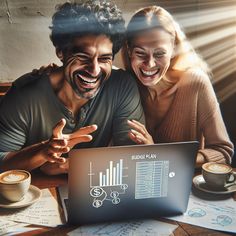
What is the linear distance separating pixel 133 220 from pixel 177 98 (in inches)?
25.7

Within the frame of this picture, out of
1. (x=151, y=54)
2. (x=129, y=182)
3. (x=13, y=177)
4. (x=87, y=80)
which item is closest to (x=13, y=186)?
(x=13, y=177)

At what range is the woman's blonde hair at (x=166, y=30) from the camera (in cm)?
169

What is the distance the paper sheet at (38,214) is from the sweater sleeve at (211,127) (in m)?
0.79

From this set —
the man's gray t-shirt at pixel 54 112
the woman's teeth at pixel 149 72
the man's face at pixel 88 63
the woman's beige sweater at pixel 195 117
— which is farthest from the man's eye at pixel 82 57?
the woman's beige sweater at pixel 195 117

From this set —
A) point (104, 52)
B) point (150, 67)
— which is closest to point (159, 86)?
point (150, 67)

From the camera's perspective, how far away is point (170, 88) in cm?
183

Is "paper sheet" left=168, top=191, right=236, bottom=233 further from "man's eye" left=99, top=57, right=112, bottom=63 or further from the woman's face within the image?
"man's eye" left=99, top=57, right=112, bottom=63

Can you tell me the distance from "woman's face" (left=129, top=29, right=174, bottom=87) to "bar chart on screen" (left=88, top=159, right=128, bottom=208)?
53cm

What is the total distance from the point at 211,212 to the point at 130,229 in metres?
0.33

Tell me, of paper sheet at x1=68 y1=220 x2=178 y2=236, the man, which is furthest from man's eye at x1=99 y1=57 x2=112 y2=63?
paper sheet at x1=68 y1=220 x2=178 y2=236

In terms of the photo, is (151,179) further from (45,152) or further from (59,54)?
(59,54)

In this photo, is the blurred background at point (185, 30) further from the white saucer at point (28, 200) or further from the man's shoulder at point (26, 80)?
the white saucer at point (28, 200)

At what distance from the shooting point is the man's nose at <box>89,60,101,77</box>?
168 cm

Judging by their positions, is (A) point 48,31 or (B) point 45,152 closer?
(A) point 48,31
